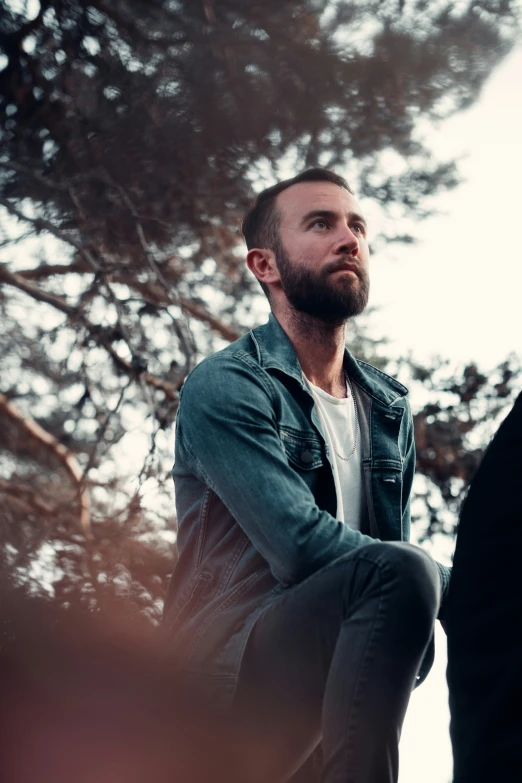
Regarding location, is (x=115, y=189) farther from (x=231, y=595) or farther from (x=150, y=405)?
(x=231, y=595)

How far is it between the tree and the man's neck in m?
2.33

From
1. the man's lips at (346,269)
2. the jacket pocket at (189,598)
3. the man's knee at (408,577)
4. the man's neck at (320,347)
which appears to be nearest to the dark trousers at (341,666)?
the man's knee at (408,577)

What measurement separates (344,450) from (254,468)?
50 cm

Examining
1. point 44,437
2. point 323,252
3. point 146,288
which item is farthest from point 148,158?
point 323,252

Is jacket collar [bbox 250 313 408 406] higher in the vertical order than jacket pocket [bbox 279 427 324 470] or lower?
higher

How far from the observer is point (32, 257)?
6.33 meters

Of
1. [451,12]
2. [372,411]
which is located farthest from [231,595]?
[451,12]

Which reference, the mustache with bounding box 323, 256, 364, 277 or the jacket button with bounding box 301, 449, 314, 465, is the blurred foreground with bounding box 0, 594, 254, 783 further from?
the mustache with bounding box 323, 256, 364, 277

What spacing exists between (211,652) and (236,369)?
29.3 inches

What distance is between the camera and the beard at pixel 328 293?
258cm

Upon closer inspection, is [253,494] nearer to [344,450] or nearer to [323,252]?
[344,450]

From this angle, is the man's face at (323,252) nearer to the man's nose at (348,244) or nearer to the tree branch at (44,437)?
the man's nose at (348,244)

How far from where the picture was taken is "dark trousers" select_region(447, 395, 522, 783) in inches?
39.1

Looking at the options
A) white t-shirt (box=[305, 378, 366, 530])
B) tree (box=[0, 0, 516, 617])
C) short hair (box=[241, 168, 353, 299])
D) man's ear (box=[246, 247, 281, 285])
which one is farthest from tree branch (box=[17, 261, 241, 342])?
white t-shirt (box=[305, 378, 366, 530])
